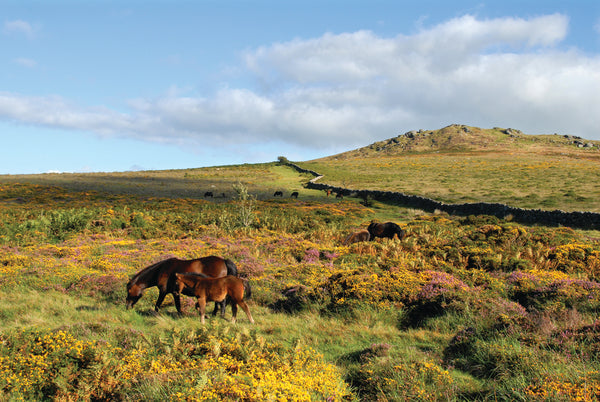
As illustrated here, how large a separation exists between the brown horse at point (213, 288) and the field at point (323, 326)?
0.49m

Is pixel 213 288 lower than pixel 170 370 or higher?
higher

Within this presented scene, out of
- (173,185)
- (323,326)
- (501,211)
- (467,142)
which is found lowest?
(323,326)

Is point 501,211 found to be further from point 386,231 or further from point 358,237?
point 358,237

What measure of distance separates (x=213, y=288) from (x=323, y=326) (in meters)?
2.49

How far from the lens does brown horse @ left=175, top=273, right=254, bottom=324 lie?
26.5ft

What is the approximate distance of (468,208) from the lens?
29.6 m

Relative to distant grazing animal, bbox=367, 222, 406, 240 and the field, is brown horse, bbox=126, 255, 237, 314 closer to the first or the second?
the field

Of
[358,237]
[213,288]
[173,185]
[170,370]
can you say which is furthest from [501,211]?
[173,185]

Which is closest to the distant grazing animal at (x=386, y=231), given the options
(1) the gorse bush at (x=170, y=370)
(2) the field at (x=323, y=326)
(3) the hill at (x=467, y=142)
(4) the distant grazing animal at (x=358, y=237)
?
(4) the distant grazing animal at (x=358, y=237)

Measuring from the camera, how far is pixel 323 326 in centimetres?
811

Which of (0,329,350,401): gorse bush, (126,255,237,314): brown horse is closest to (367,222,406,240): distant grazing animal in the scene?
(126,255,237,314): brown horse

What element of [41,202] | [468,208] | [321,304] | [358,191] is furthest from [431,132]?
[321,304]

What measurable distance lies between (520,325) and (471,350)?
57.2 inches

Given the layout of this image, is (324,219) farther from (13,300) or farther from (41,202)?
(41,202)
